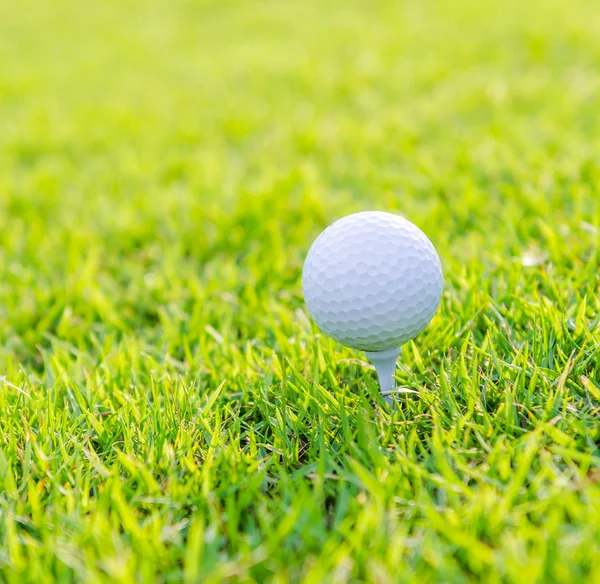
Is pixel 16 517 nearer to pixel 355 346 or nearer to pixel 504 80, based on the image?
pixel 355 346

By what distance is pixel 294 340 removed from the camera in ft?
6.91

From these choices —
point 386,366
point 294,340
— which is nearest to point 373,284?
point 386,366

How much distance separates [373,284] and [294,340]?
547 millimetres

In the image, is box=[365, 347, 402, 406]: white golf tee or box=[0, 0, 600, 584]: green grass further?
box=[365, 347, 402, 406]: white golf tee

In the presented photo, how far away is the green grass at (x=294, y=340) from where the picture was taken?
1.31 meters

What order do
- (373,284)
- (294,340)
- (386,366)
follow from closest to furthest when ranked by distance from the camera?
(373,284)
(386,366)
(294,340)

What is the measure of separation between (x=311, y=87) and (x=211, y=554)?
4.94 m

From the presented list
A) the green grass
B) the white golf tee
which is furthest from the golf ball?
the green grass

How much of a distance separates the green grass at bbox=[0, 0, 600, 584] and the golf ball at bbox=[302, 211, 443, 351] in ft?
0.64

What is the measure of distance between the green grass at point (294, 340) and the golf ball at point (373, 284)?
0.19 meters

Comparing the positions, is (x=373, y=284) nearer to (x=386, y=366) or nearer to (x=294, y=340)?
(x=386, y=366)

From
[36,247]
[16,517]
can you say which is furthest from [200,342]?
[36,247]

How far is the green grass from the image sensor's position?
131cm

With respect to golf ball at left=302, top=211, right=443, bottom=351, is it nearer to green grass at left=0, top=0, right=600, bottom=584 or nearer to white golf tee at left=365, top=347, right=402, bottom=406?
white golf tee at left=365, top=347, right=402, bottom=406
